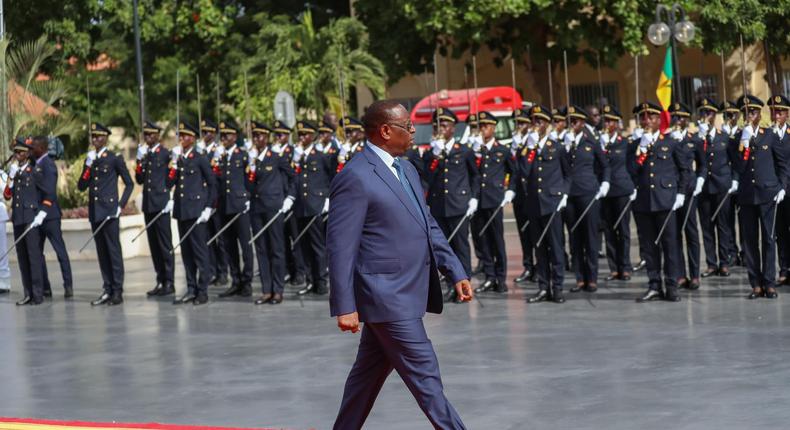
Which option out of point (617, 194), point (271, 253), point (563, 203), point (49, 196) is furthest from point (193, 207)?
point (617, 194)

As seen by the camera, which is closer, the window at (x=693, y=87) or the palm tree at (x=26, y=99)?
the palm tree at (x=26, y=99)

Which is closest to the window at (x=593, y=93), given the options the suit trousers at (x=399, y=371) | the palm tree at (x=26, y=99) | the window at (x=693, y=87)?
the window at (x=693, y=87)

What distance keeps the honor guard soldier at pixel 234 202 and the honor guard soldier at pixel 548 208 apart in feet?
9.82

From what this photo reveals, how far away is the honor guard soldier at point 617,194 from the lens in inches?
567

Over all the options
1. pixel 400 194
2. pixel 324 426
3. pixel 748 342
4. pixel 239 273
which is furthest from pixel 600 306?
pixel 400 194

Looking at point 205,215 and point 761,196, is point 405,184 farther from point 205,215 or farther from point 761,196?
point 205,215

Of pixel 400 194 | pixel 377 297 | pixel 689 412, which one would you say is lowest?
pixel 689 412

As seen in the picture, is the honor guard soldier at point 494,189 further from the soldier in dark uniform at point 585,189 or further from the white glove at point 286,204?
the white glove at point 286,204

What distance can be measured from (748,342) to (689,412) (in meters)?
2.56

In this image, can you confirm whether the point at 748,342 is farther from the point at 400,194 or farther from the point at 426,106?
the point at 426,106

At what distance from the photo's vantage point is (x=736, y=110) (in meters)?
14.0

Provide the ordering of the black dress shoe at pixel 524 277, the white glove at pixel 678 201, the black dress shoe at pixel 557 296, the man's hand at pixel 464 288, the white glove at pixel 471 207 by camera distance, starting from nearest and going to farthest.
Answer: the man's hand at pixel 464 288
the white glove at pixel 678 201
the black dress shoe at pixel 557 296
the white glove at pixel 471 207
the black dress shoe at pixel 524 277

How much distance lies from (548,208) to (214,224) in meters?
3.92

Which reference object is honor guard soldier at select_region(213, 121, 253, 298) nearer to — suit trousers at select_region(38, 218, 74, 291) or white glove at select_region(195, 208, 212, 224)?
white glove at select_region(195, 208, 212, 224)
